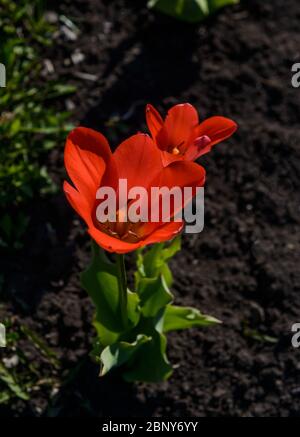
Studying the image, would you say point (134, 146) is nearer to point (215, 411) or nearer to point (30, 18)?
point (215, 411)

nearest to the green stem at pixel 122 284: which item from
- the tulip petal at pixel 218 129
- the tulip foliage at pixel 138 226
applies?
the tulip foliage at pixel 138 226

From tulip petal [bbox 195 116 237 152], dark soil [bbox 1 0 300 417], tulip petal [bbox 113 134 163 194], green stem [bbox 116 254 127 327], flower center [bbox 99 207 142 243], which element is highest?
tulip petal [bbox 195 116 237 152]

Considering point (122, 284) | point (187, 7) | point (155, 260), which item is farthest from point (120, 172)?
point (187, 7)

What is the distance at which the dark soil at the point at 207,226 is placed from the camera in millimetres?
2643

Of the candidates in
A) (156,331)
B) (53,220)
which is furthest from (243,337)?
(53,220)

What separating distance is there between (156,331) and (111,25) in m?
1.79

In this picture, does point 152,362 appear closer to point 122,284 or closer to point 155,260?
point 155,260

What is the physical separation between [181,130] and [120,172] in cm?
21

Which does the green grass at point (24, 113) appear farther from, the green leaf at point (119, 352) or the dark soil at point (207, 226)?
the green leaf at point (119, 352)

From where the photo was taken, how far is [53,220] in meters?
2.95

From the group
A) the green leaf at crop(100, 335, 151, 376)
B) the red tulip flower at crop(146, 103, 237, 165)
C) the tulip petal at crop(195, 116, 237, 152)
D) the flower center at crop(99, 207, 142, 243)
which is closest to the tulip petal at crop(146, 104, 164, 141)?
the red tulip flower at crop(146, 103, 237, 165)

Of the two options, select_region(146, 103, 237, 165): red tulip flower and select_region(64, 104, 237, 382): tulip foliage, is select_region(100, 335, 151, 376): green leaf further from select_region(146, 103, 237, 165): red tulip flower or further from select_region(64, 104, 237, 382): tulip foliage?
select_region(146, 103, 237, 165): red tulip flower

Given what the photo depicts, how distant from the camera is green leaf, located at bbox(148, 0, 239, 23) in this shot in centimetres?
353

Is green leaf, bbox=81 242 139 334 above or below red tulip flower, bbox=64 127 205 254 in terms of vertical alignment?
below
